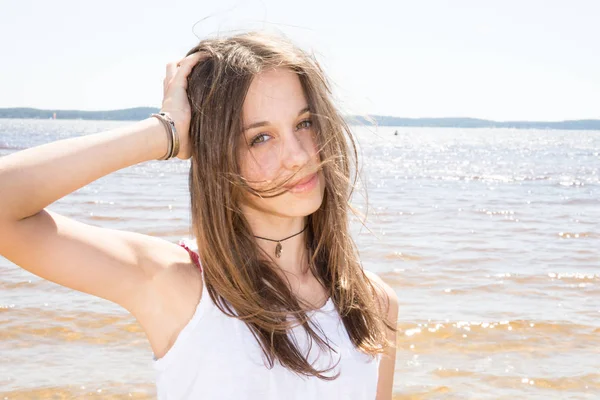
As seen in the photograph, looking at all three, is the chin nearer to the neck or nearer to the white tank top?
the neck

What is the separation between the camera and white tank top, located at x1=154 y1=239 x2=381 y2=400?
87.4 inches

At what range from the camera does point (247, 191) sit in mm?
2477

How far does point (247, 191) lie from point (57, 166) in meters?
0.68

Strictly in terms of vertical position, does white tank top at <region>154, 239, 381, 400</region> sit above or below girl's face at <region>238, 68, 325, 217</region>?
below

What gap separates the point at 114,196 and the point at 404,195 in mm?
6787

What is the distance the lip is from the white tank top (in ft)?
1.32

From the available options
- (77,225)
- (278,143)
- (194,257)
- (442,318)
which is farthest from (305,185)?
(442,318)

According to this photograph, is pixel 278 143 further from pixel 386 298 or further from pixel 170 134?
pixel 386 298

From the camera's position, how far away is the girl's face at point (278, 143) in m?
2.44

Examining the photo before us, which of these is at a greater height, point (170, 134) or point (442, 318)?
point (170, 134)

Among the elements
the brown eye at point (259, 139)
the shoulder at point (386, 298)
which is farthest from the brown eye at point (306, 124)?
the shoulder at point (386, 298)

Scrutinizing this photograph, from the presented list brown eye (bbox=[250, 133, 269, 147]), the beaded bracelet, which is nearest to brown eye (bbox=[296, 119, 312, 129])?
brown eye (bbox=[250, 133, 269, 147])

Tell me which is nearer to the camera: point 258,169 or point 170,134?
point 170,134

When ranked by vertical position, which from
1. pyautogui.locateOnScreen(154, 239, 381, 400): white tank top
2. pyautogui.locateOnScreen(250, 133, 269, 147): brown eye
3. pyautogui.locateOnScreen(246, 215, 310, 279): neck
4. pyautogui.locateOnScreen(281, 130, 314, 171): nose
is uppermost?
pyautogui.locateOnScreen(250, 133, 269, 147): brown eye
